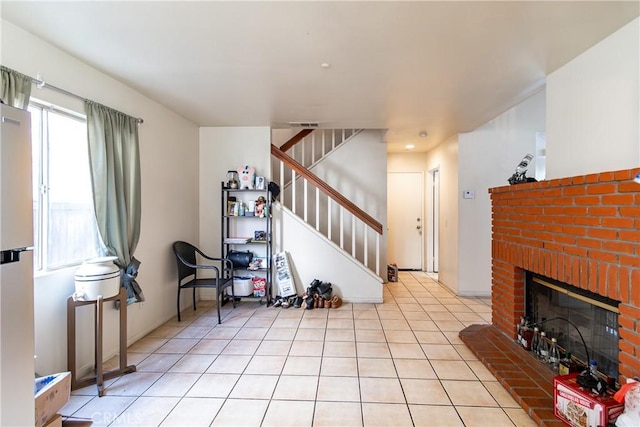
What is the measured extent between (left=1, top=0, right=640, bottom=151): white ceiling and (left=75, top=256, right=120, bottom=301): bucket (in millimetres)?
1588

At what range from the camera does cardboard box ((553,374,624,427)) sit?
1.55 metres

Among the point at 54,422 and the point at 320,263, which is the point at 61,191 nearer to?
the point at 54,422

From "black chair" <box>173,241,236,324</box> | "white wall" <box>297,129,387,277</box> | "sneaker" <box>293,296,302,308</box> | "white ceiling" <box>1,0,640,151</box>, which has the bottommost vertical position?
"sneaker" <box>293,296,302,308</box>

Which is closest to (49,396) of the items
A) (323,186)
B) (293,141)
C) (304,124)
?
(323,186)

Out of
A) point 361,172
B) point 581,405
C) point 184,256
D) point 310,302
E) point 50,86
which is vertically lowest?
point 310,302

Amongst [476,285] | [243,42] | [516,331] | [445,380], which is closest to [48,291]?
[243,42]

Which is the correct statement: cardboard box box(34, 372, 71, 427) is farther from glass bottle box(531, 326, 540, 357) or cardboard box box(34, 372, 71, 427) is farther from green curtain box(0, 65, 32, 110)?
glass bottle box(531, 326, 540, 357)

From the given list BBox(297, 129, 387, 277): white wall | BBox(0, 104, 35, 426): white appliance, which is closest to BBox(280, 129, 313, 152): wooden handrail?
BBox(297, 129, 387, 277): white wall

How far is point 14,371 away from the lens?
1.20 meters

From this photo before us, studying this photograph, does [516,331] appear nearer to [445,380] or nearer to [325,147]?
[445,380]

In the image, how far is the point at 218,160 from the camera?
4285 mm

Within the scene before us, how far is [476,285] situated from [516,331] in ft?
5.82

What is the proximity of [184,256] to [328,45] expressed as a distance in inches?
113

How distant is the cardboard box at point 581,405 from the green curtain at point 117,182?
319cm
